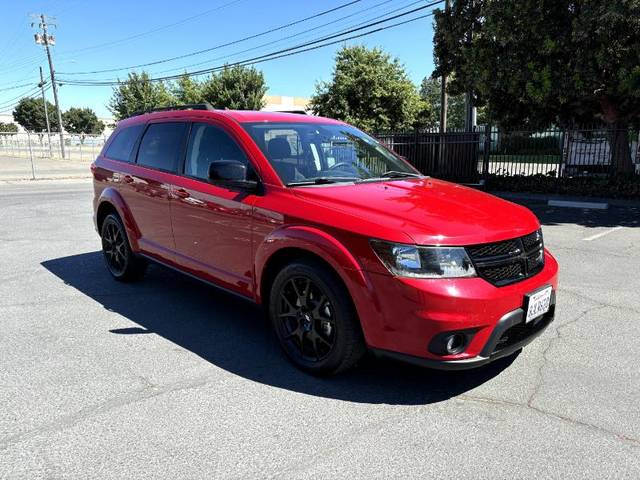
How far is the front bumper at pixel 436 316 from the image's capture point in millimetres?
2766

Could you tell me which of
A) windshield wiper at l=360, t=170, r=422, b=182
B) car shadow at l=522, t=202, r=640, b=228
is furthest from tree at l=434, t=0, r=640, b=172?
windshield wiper at l=360, t=170, r=422, b=182

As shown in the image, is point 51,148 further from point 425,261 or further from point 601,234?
point 425,261

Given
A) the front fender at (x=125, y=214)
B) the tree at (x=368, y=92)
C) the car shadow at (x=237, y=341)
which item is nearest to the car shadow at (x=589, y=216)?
the car shadow at (x=237, y=341)

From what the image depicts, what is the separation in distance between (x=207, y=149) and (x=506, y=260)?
8.47 feet

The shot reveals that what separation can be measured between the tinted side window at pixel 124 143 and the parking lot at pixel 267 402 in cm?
156

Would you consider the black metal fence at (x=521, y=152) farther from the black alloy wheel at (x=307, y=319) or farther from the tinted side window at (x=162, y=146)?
the black alloy wheel at (x=307, y=319)

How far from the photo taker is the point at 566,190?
45.8 ft

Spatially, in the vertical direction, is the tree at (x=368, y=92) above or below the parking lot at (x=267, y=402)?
above

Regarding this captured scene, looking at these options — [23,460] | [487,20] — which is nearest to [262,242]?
[23,460]

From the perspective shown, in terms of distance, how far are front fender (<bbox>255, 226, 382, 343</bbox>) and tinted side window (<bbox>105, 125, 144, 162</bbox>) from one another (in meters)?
2.72

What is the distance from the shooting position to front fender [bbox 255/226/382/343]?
115 inches

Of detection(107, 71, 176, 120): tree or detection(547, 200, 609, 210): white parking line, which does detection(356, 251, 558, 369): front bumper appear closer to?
detection(547, 200, 609, 210): white parking line

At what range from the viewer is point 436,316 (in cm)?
276

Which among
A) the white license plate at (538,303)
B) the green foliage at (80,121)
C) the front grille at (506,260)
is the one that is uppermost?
the green foliage at (80,121)
